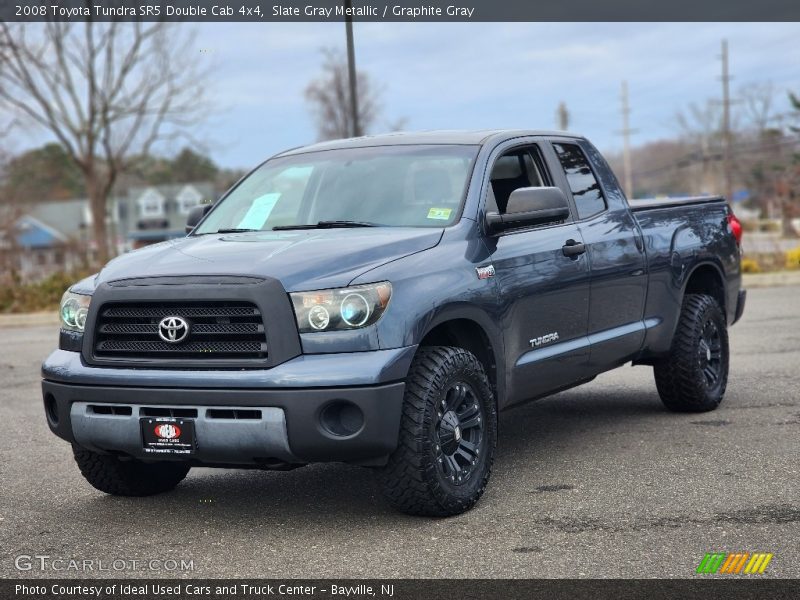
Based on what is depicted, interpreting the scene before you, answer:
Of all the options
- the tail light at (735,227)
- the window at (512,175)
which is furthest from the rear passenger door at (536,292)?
the tail light at (735,227)

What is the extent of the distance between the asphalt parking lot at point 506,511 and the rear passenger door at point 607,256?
0.66 meters

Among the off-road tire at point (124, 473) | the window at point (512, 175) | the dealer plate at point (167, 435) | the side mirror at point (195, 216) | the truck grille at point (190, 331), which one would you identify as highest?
the window at point (512, 175)

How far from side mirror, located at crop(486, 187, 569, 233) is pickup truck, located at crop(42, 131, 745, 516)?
0.01 m

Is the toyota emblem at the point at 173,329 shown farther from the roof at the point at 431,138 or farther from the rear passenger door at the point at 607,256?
the rear passenger door at the point at 607,256

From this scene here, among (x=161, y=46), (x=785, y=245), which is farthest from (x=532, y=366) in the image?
(x=161, y=46)

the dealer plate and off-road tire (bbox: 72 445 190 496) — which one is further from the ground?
the dealer plate

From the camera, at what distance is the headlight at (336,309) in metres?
5.05

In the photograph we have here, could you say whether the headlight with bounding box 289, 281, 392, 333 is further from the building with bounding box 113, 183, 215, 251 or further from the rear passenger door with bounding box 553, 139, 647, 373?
the building with bounding box 113, 183, 215, 251

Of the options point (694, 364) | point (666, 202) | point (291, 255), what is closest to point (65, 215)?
point (666, 202)

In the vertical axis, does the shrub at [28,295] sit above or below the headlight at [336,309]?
below

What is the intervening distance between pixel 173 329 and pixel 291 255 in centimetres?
64

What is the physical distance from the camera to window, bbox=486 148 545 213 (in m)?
6.66

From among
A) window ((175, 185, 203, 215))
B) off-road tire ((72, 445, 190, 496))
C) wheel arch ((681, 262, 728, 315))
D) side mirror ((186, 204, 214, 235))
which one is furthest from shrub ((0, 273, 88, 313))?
window ((175, 185, 203, 215))

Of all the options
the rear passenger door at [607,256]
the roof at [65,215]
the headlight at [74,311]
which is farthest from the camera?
the roof at [65,215]
